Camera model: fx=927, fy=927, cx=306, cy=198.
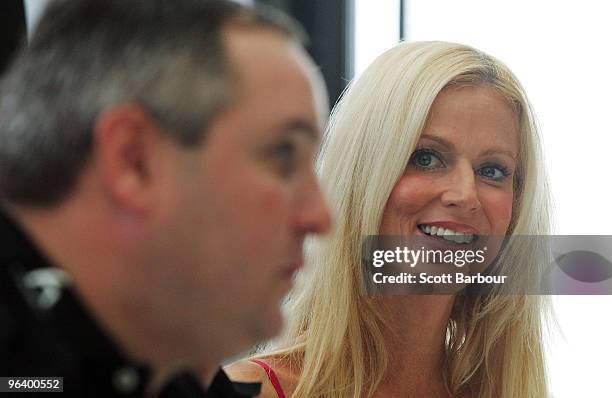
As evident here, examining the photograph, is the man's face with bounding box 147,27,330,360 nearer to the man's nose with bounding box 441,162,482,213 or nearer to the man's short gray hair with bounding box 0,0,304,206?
the man's short gray hair with bounding box 0,0,304,206

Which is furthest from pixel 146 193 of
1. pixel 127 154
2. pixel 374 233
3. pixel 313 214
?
pixel 374 233

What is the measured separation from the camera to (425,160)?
1.42 m

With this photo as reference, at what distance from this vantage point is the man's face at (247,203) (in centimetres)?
67

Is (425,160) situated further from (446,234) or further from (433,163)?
(446,234)

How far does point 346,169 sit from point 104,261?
2.69 ft

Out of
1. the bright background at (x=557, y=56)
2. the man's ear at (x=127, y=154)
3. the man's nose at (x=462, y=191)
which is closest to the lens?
the man's ear at (x=127, y=154)

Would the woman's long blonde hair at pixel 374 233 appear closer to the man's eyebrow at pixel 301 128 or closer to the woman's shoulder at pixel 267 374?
the woman's shoulder at pixel 267 374

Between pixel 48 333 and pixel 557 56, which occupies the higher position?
pixel 557 56

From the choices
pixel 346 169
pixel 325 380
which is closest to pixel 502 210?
pixel 346 169

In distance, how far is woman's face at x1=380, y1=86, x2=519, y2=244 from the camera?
54.6 inches

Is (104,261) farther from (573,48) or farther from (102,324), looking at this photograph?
(573,48)

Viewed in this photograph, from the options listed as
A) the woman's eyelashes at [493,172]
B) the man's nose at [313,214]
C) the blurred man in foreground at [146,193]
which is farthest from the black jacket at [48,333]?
the woman's eyelashes at [493,172]

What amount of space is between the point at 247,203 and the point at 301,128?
0.24 feet

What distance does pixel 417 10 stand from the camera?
2.21m
